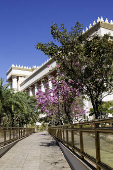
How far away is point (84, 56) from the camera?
46.3ft

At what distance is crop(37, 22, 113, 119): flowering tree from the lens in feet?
44.1

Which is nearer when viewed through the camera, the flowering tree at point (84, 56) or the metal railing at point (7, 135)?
the metal railing at point (7, 135)

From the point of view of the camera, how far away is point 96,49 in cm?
1337

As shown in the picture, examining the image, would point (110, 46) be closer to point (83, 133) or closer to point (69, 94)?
point (69, 94)

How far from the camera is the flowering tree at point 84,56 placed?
44.1 ft

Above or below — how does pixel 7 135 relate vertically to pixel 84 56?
below

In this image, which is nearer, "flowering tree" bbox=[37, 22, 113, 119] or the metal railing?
the metal railing

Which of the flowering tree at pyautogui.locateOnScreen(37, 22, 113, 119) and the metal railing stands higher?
the flowering tree at pyautogui.locateOnScreen(37, 22, 113, 119)

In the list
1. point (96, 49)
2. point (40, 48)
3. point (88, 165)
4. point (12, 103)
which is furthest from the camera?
point (12, 103)

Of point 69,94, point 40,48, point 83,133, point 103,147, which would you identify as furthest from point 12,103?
point 103,147

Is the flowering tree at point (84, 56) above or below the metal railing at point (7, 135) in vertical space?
above

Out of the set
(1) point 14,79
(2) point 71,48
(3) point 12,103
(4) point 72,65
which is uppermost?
(1) point 14,79

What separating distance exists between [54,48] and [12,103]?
8.84 meters

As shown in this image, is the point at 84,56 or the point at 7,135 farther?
the point at 84,56
